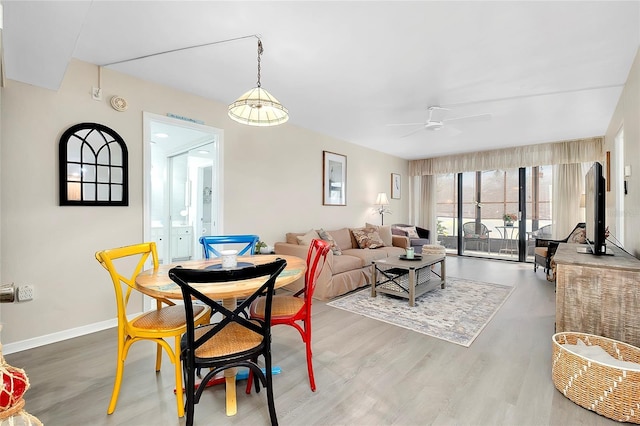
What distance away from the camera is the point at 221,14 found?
79.0 inches

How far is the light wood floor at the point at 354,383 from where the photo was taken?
1607 millimetres

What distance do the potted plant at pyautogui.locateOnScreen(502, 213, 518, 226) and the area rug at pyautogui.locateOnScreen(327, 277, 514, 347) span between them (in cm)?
279

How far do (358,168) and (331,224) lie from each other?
1476mm

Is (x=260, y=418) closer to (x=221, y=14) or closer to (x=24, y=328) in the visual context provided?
(x=24, y=328)

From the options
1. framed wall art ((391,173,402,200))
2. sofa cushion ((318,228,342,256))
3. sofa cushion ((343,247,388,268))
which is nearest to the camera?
sofa cushion ((318,228,342,256))

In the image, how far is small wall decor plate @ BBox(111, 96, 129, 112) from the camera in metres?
2.78

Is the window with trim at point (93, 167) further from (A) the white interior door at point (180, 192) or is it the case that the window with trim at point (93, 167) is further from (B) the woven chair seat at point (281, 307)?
(B) the woven chair seat at point (281, 307)

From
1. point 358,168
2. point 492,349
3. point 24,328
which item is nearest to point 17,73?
point 24,328

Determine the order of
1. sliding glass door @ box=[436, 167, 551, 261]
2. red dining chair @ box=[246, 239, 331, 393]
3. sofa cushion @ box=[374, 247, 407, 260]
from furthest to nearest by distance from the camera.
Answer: sliding glass door @ box=[436, 167, 551, 261], sofa cushion @ box=[374, 247, 407, 260], red dining chair @ box=[246, 239, 331, 393]

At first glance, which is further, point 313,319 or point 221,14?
point 313,319

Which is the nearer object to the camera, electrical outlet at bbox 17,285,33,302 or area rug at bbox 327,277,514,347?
electrical outlet at bbox 17,285,33,302

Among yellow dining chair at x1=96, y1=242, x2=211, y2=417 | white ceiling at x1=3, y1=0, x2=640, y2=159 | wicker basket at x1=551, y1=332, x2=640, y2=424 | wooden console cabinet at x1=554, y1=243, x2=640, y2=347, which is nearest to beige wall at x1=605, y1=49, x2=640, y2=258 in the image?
white ceiling at x1=3, y1=0, x2=640, y2=159

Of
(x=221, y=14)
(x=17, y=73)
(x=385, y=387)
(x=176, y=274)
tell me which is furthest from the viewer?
(x=17, y=73)

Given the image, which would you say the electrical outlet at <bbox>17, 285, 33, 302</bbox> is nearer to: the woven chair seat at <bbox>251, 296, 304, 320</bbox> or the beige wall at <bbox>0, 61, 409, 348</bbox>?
the beige wall at <bbox>0, 61, 409, 348</bbox>
